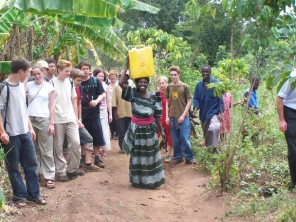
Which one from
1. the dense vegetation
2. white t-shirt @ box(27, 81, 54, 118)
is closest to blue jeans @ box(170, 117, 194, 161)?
the dense vegetation

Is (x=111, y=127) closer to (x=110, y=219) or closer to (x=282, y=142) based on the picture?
(x=282, y=142)

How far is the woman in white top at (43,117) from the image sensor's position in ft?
19.8

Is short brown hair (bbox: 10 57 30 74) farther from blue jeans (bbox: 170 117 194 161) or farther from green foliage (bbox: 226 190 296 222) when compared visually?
blue jeans (bbox: 170 117 194 161)

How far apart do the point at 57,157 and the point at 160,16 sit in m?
29.6

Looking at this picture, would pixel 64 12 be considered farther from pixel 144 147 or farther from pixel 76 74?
pixel 144 147

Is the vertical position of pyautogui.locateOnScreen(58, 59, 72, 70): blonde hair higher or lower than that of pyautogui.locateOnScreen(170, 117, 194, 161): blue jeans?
higher

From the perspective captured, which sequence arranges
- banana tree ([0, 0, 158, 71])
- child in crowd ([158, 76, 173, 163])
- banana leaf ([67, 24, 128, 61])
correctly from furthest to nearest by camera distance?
banana leaf ([67, 24, 128, 61]), child in crowd ([158, 76, 173, 163]), banana tree ([0, 0, 158, 71])

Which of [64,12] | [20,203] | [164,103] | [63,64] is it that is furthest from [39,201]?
[164,103]

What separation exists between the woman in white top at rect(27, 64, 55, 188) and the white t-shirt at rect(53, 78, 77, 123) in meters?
0.32

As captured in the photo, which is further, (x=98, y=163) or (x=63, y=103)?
(x=98, y=163)

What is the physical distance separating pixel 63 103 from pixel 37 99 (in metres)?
0.59

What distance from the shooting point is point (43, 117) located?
609 centimetres

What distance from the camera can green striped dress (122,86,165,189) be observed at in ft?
21.4

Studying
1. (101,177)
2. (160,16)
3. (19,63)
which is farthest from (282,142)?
(160,16)
